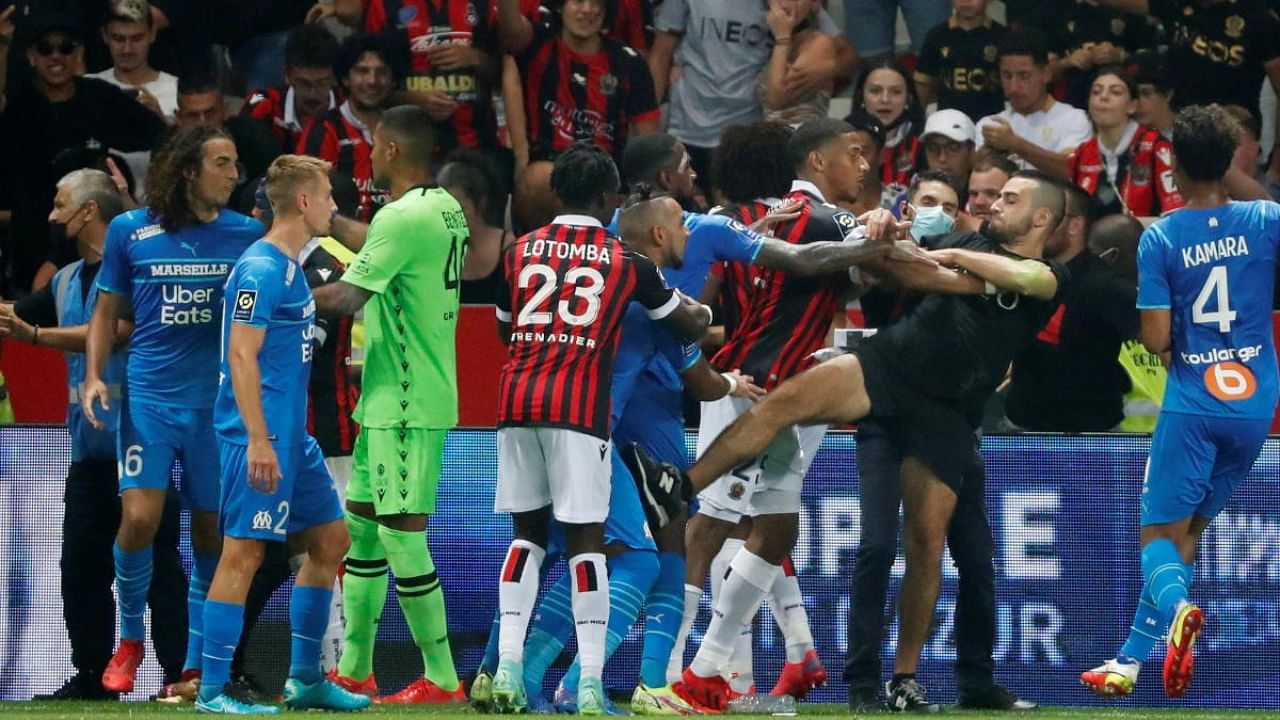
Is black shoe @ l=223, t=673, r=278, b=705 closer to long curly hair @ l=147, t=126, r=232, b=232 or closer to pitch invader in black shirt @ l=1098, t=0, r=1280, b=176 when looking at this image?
long curly hair @ l=147, t=126, r=232, b=232

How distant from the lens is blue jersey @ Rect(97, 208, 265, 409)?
9.20 metres

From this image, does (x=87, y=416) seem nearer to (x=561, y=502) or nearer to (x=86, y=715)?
(x=86, y=715)

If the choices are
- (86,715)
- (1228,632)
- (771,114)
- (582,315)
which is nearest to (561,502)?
(582,315)

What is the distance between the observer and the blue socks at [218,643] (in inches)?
327

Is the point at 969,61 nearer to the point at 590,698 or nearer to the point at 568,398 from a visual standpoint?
the point at 568,398

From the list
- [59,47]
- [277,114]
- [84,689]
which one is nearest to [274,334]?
[84,689]

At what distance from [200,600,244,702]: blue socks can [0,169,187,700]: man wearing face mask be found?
159cm

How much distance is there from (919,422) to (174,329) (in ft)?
10.8

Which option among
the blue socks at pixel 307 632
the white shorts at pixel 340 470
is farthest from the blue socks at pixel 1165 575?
the white shorts at pixel 340 470

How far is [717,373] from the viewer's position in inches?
357

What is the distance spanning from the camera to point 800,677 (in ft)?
31.8

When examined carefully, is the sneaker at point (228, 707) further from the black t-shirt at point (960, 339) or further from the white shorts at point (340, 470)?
the black t-shirt at point (960, 339)

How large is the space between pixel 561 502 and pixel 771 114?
5542mm

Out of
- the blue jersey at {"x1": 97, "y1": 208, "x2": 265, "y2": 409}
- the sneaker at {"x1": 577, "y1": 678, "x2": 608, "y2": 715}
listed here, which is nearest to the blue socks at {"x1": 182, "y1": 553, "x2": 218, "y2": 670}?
the blue jersey at {"x1": 97, "y1": 208, "x2": 265, "y2": 409}
